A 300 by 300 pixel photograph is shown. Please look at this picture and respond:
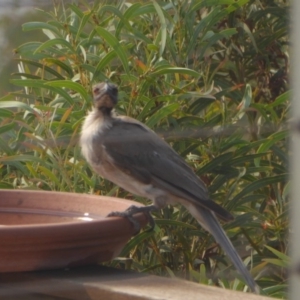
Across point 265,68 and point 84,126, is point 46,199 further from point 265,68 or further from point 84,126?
point 265,68

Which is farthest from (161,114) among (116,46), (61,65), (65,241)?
(65,241)

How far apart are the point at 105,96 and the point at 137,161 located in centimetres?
29

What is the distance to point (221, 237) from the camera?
2.74m

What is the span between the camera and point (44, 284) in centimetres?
172

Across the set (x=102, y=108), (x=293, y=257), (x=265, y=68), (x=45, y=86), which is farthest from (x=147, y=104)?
(x=293, y=257)

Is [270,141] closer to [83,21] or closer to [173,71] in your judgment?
[173,71]

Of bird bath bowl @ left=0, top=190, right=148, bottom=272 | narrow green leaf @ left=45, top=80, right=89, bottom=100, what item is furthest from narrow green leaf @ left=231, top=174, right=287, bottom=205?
bird bath bowl @ left=0, top=190, right=148, bottom=272

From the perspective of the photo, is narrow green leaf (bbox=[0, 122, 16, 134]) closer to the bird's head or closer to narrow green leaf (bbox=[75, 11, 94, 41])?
the bird's head

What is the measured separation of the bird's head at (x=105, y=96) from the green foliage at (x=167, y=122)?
0.30 feet

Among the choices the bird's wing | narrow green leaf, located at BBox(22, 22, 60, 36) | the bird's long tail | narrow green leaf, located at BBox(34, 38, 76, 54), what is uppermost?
narrow green leaf, located at BBox(22, 22, 60, 36)

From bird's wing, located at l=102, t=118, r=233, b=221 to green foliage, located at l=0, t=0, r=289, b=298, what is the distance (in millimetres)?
118

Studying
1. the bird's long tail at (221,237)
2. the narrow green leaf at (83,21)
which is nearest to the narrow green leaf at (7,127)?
the narrow green leaf at (83,21)

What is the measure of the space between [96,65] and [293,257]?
273 centimetres

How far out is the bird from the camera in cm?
289
